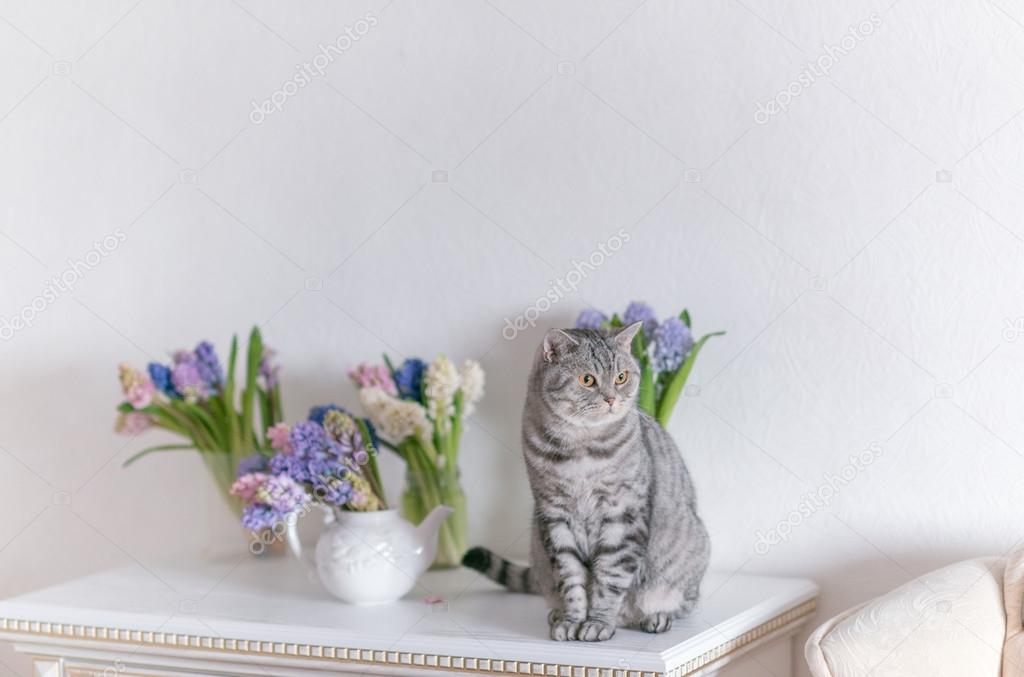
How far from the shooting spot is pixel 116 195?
225 centimetres

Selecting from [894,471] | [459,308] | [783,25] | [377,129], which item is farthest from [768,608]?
[377,129]

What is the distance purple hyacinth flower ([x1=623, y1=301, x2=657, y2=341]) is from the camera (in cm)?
184

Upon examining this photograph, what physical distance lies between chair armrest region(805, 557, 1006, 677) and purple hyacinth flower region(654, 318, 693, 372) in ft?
1.60

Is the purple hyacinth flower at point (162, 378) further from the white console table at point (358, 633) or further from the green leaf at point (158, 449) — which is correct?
the white console table at point (358, 633)

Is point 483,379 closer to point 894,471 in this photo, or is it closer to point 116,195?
point 894,471

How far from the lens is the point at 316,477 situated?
1729 millimetres

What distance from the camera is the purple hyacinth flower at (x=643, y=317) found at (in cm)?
184

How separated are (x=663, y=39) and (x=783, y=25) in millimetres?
207

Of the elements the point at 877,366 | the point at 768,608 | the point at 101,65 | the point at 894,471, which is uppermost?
the point at 101,65

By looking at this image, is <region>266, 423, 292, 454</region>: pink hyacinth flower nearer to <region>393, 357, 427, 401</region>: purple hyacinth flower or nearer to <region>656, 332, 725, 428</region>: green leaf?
<region>393, 357, 427, 401</region>: purple hyacinth flower

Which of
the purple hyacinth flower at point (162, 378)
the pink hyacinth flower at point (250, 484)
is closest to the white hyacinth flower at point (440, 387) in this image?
the pink hyacinth flower at point (250, 484)

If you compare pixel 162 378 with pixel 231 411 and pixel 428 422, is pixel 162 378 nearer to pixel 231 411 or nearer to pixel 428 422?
pixel 231 411

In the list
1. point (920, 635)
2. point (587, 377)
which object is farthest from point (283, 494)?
point (920, 635)

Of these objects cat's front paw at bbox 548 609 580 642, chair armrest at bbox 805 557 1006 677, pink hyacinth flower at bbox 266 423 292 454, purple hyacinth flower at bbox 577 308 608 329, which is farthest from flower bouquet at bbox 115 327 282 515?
chair armrest at bbox 805 557 1006 677
